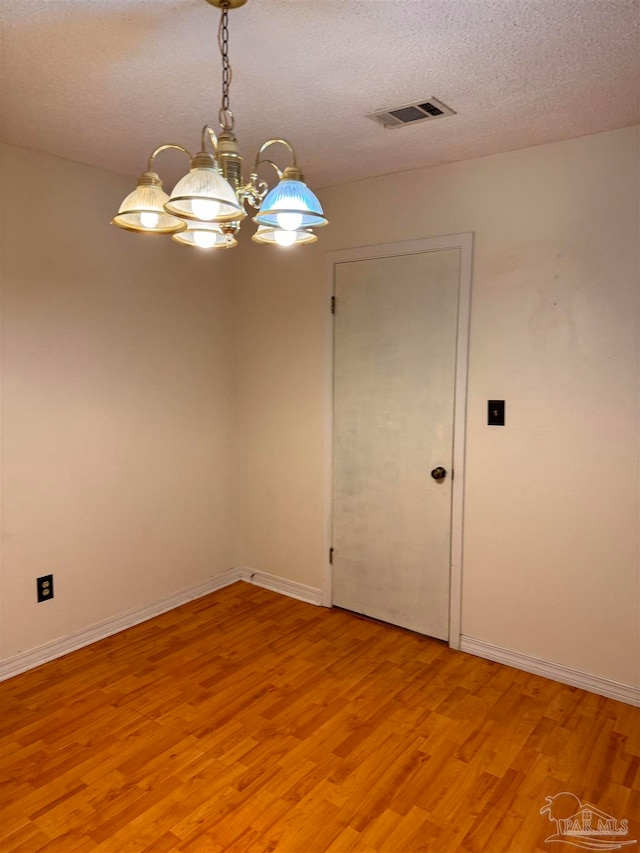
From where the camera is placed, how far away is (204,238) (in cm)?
171

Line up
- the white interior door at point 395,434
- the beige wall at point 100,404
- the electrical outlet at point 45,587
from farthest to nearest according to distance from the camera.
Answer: the white interior door at point 395,434 < the electrical outlet at point 45,587 < the beige wall at point 100,404

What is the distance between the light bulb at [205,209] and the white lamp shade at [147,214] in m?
0.13

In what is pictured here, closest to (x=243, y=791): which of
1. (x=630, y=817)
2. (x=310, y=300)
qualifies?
(x=630, y=817)

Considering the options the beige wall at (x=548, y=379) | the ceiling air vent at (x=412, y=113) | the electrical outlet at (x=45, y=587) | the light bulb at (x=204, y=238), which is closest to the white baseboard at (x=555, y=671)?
the beige wall at (x=548, y=379)

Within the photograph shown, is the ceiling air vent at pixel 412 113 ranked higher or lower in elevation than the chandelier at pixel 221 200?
higher

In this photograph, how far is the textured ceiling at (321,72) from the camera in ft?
5.44

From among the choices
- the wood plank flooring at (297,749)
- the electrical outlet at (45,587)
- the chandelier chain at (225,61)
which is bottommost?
the wood plank flooring at (297,749)

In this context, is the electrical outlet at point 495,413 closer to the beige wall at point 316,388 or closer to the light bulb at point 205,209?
the beige wall at point 316,388

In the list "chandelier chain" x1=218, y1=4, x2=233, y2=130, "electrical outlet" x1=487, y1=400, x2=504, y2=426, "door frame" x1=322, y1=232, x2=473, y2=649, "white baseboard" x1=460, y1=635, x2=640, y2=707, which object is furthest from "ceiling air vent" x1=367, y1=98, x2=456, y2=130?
"white baseboard" x1=460, y1=635, x2=640, y2=707

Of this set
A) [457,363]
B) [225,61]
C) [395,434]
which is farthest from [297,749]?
[225,61]

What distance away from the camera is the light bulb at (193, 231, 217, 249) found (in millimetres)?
1701

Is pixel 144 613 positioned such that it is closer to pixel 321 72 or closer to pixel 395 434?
pixel 395 434

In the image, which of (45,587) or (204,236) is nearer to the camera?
(204,236)

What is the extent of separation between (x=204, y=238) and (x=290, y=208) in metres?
0.34
